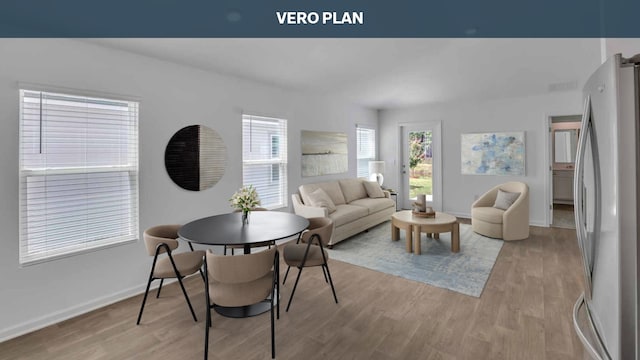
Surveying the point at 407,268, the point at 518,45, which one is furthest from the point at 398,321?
the point at 518,45

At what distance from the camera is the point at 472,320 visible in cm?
252

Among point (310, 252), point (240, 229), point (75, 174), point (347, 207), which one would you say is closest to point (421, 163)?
point (347, 207)

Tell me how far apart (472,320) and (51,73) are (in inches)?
166

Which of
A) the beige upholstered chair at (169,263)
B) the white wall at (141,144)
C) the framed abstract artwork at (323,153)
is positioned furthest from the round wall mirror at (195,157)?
the framed abstract artwork at (323,153)

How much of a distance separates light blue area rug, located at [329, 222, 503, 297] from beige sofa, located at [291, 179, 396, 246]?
238mm

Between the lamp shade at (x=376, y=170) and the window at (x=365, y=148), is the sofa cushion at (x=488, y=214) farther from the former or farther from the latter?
the window at (x=365, y=148)

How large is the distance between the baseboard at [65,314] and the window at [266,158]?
1.89 meters

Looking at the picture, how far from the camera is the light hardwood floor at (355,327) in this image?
2141 millimetres

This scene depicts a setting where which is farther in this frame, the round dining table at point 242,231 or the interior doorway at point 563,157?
the interior doorway at point 563,157

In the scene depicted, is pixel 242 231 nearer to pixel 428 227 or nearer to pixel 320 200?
pixel 320 200

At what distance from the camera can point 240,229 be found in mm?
2652

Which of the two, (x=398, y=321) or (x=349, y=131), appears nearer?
(x=398, y=321)

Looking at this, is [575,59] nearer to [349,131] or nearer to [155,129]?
[349,131]
